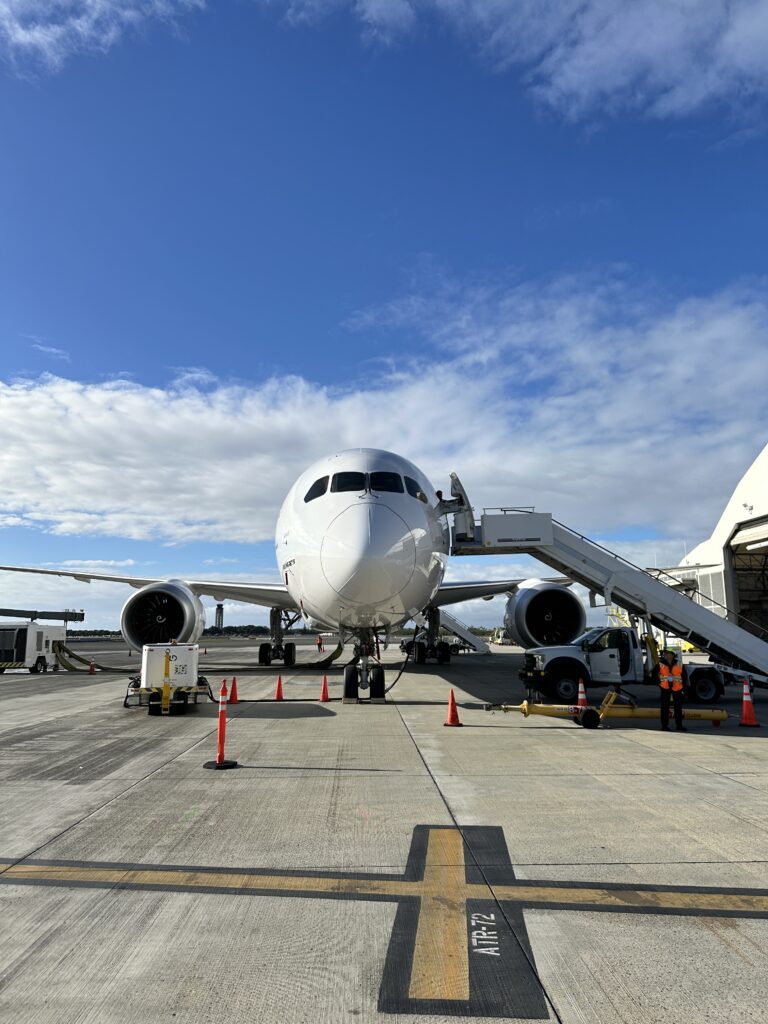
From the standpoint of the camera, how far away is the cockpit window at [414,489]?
12055 millimetres

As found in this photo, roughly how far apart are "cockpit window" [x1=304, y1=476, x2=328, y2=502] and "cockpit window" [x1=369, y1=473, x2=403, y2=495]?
0.82 metres

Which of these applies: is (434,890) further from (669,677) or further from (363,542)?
Result: (669,677)

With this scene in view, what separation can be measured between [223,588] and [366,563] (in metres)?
10.8

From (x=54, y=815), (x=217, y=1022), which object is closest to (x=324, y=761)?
(x=54, y=815)

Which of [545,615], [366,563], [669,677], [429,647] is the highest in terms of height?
[366,563]

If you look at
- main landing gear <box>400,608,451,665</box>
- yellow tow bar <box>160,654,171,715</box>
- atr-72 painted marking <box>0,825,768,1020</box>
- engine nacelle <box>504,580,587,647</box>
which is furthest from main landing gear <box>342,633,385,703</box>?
main landing gear <box>400,608,451,665</box>

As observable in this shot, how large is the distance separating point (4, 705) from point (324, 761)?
28.4 ft

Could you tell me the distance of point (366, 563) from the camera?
33.1ft

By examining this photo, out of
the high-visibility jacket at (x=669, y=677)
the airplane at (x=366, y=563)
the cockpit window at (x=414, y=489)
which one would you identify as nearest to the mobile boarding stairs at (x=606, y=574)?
the airplane at (x=366, y=563)

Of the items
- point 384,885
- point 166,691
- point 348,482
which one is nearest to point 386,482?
point 348,482

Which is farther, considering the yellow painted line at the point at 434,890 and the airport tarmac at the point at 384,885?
the yellow painted line at the point at 434,890

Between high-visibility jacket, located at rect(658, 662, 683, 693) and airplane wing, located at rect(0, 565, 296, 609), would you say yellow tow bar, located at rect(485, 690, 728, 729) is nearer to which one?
high-visibility jacket, located at rect(658, 662, 683, 693)

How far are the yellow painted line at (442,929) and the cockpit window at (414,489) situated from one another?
7.79 meters

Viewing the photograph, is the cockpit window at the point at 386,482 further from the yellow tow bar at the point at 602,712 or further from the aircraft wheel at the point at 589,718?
the aircraft wheel at the point at 589,718
